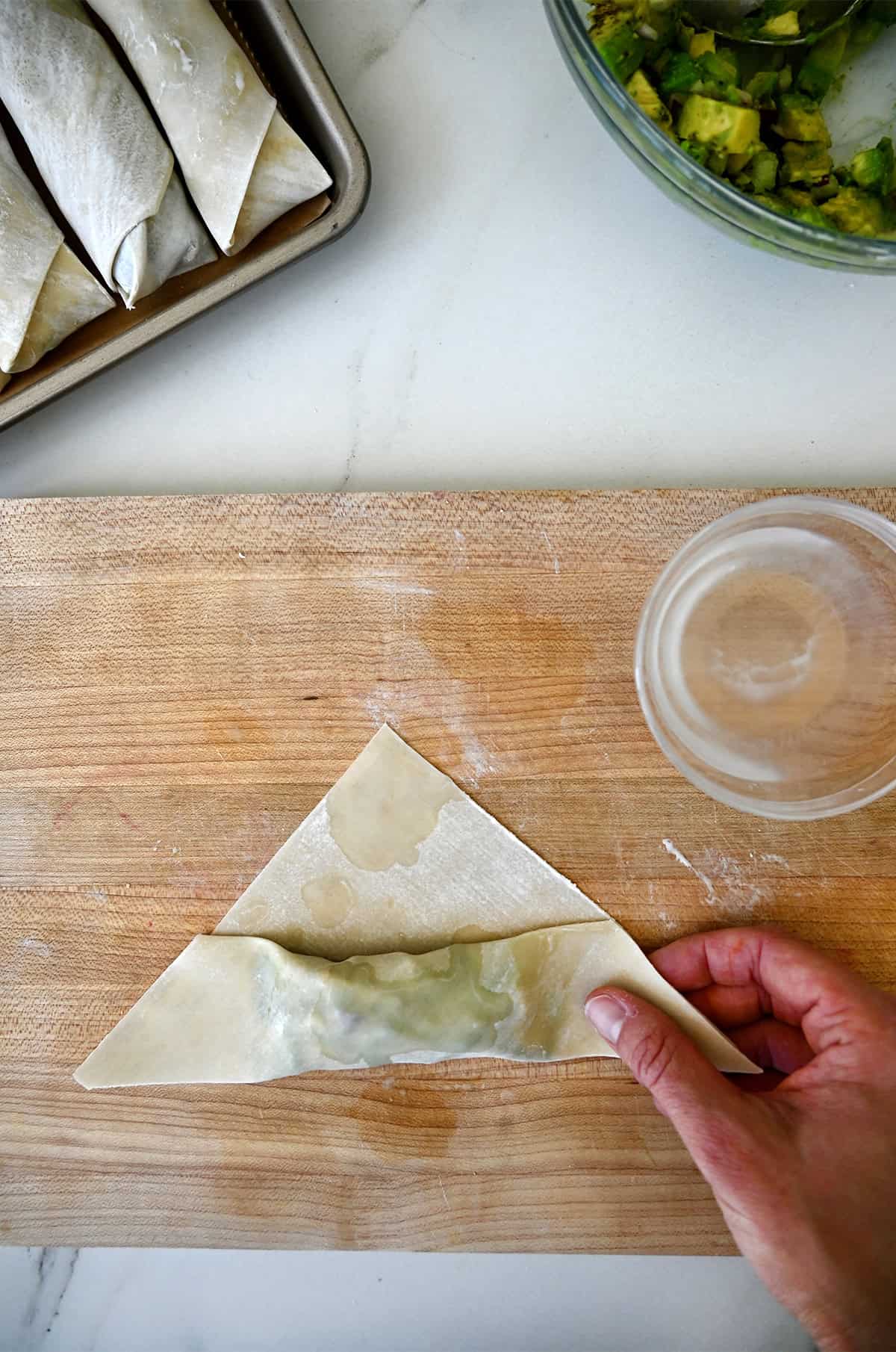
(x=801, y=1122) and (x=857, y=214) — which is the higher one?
(x=857, y=214)

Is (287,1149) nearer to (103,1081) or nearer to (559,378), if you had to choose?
(103,1081)

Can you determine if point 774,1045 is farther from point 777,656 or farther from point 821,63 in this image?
point 821,63

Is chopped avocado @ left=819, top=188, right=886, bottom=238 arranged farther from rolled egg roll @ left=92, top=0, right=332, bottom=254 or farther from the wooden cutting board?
rolled egg roll @ left=92, top=0, right=332, bottom=254

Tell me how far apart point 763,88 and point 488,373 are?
39cm

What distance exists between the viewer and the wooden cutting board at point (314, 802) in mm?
990

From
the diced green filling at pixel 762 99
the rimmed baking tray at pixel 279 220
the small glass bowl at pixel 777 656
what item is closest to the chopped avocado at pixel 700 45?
the diced green filling at pixel 762 99

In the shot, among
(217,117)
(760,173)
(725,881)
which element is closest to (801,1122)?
(725,881)

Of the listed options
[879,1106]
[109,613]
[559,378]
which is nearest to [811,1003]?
[879,1106]

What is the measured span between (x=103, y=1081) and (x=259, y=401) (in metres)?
0.76

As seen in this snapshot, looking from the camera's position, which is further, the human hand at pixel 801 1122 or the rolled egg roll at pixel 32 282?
the rolled egg roll at pixel 32 282

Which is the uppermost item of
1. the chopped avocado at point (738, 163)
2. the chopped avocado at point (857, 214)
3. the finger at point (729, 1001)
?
the chopped avocado at point (738, 163)

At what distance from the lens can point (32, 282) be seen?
3.17 ft

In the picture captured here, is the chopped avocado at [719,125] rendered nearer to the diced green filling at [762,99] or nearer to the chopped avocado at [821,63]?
the diced green filling at [762,99]

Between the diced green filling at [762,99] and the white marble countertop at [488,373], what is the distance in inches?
4.1
